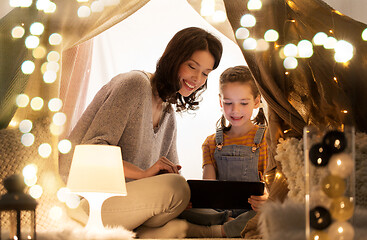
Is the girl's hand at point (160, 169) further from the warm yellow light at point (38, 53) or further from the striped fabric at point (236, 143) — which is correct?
the warm yellow light at point (38, 53)

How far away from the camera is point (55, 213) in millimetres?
1782

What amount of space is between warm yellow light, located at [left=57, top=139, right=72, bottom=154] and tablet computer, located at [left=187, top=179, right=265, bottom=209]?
54 centimetres

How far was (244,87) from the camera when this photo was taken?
240 centimetres

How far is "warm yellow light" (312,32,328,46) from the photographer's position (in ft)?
5.91

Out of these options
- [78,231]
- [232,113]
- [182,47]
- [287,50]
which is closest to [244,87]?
[232,113]

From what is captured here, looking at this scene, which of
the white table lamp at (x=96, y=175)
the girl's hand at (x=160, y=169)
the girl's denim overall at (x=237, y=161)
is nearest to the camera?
the white table lamp at (x=96, y=175)

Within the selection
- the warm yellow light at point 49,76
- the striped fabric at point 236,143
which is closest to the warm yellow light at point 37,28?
the warm yellow light at point 49,76

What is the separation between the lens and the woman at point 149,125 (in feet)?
6.18

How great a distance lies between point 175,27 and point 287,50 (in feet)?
3.32

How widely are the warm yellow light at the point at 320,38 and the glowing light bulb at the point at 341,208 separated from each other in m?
0.90

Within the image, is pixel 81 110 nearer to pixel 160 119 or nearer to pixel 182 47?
pixel 160 119

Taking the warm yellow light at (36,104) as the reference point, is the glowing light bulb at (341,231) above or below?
below

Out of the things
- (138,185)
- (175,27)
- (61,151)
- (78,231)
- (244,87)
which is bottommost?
(78,231)

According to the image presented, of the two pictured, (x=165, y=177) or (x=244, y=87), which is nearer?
(x=165, y=177)
